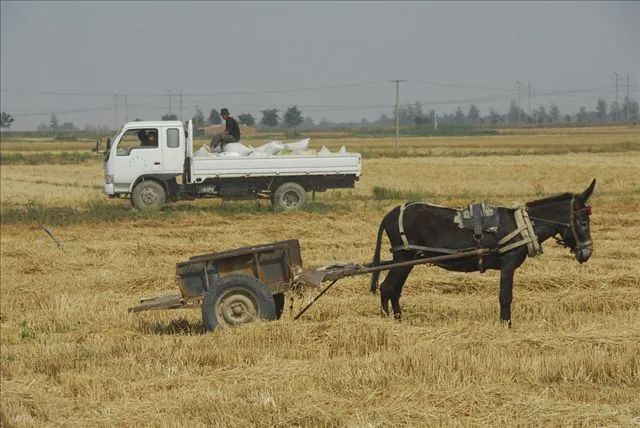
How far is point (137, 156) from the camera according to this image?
84.0 feet

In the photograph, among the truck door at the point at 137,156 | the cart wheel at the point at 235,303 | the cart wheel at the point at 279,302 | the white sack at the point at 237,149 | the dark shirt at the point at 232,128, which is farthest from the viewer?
the dark shirt at the point at 232,128

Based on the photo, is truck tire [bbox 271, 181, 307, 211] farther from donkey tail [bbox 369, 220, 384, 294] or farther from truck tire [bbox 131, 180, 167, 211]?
donkey tail [bbox 369, 220, 384, 294]

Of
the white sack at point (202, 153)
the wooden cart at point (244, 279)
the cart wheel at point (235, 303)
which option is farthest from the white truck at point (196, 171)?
the cart wheel at point (235, 303)

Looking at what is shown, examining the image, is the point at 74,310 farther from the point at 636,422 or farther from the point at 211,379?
the point at 636,422

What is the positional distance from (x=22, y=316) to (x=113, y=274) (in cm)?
321

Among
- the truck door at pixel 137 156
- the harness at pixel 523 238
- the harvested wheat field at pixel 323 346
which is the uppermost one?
the truck door at pixel 137 156

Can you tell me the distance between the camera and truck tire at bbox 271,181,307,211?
83.2 feet

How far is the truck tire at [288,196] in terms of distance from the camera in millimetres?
25359

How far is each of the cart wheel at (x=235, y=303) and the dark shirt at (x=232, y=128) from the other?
15.4 meters

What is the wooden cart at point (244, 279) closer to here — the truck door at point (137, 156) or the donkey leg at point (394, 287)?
the donkey leg at point (394, 287)

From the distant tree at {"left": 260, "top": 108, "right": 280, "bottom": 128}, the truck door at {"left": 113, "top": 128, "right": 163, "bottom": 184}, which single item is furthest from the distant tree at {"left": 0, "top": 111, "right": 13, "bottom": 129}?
the truck door at {"left": 113, "top": 128, "right": 163, "bottom": 184}

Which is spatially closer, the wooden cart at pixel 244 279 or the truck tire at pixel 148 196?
the wooden cart at pixel 244 279

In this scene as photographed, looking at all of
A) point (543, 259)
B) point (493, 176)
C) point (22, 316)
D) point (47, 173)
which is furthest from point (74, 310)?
point (47, 173)

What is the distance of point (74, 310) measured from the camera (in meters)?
12.4
